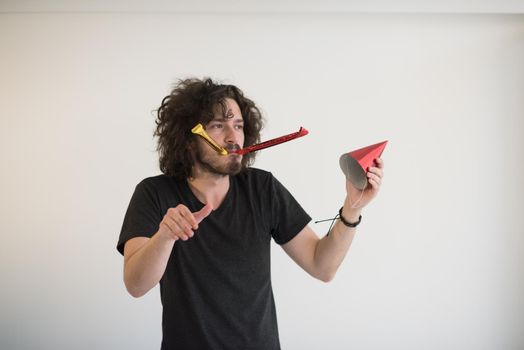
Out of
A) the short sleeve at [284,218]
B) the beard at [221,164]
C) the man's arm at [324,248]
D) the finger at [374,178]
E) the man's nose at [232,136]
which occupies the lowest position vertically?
the man's arm at [324,248]

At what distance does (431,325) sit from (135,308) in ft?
5.44

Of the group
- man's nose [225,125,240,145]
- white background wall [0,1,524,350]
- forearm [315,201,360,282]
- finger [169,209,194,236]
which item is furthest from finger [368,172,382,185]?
white background wall [0,1,524,350]

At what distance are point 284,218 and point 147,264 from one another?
49cm

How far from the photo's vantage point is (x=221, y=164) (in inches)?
56.4

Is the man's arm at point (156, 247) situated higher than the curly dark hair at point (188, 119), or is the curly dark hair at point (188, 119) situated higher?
the curly dark hair at point (188, 119)

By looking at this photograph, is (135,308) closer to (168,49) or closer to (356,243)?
(356,243)

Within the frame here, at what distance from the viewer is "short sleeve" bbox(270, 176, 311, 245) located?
1.50 metres

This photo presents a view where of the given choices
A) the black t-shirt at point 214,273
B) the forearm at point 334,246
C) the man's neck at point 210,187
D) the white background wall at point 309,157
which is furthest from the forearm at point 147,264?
the white background wall at point 309,157

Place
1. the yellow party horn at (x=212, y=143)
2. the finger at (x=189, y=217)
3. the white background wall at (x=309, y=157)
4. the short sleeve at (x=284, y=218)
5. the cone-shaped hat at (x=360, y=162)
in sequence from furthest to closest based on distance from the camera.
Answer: the white background wall at (x=309, y=157), the short sleeve at (x=284, y=218), the yellow party horn at (x=212, y=143), the cone-shaped hat at (x=360, y=162), the finger at (x=189, y=217)

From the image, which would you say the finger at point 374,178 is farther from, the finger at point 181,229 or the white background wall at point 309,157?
the white background wall at point 309,157

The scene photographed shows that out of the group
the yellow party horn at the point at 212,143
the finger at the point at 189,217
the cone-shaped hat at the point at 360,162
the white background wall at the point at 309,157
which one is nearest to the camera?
the finger at the point at 189,217

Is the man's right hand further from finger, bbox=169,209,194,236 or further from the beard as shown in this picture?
the beard

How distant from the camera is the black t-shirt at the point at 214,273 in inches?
52.2

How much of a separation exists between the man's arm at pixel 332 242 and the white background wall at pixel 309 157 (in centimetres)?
104
